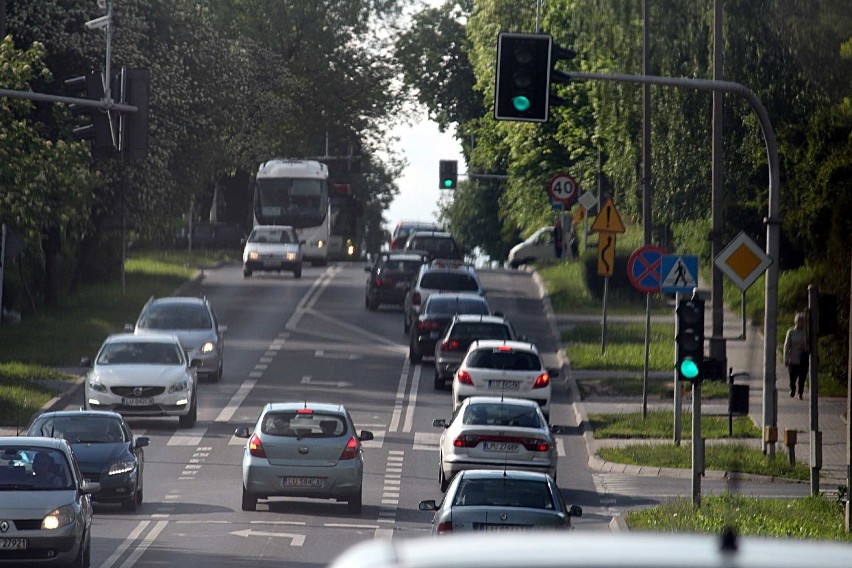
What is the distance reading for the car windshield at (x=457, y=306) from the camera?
40.2 m

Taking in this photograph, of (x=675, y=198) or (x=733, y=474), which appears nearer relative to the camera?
(x=733, y=474)

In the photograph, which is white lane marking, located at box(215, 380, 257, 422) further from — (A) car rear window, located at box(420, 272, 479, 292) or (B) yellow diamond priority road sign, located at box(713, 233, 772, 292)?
(B) yellow diamond priority road sign, located at box(713, 233, 772, 292)

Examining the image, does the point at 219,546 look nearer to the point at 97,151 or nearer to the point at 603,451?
the point at 97,151

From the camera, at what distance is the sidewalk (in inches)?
1088

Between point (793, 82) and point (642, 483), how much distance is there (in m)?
16.8

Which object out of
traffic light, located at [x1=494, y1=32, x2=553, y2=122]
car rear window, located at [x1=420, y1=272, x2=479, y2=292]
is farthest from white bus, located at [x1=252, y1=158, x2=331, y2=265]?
traffic light, located at [x1=494, y1=32, x2=553, y2=122]

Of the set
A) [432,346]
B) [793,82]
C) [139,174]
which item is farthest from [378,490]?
[139,174]

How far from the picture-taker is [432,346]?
40.2 meters

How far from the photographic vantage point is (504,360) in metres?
32.0

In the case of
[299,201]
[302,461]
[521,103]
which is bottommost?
[302,461]

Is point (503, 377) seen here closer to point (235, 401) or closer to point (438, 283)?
point (235, 401)

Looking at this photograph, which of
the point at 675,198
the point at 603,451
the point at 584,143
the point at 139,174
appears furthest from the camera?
the point at 584,143

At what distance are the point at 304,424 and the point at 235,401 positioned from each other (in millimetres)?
12184

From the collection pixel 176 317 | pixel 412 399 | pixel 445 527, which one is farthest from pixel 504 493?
pixel 176 317
